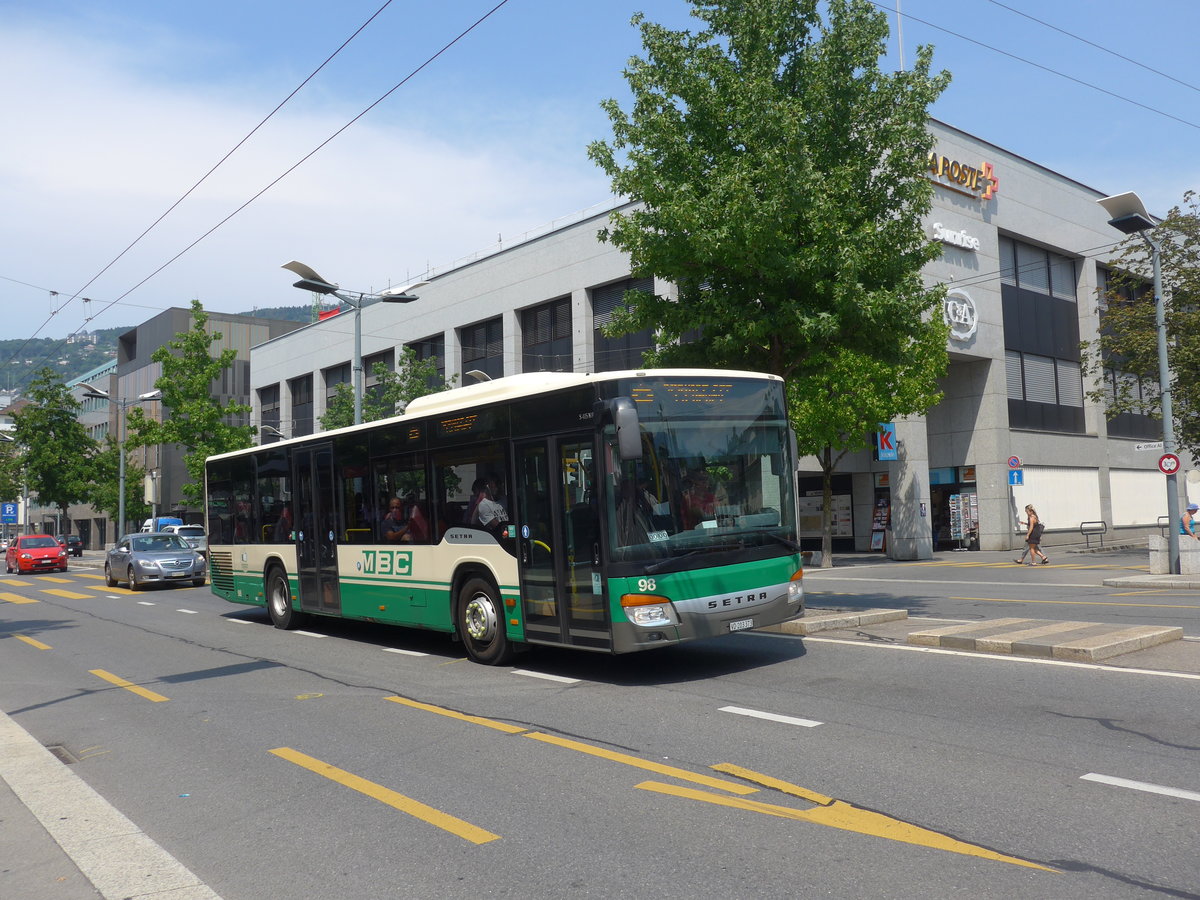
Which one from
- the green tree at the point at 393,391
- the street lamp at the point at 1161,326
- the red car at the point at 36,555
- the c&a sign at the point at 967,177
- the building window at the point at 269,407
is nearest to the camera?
the street lamp at the point at 1161,326

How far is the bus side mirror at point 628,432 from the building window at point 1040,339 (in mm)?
30482

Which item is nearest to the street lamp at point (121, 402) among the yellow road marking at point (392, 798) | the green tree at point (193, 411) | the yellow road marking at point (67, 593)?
the green tree at point (193, 411)

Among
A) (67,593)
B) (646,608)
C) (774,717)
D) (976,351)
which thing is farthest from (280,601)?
(976,351)

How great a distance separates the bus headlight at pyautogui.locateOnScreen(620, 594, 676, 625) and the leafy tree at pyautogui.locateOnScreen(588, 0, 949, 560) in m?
4.85

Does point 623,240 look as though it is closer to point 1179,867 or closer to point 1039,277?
point 1179,867

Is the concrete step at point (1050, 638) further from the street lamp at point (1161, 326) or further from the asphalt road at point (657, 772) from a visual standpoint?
the street lamp at point (1161, 326)

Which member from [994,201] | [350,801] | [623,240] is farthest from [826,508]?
[350,801]

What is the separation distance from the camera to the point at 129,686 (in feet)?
34.3

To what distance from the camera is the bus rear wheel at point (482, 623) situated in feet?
34.5

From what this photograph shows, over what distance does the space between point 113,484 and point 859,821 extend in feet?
212

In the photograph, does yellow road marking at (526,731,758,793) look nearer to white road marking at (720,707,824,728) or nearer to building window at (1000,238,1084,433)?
white road marking at (720,707,824,728)

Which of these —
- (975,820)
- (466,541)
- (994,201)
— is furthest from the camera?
(994,201)

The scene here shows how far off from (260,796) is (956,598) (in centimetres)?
1375

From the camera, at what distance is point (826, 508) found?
93.3ft
